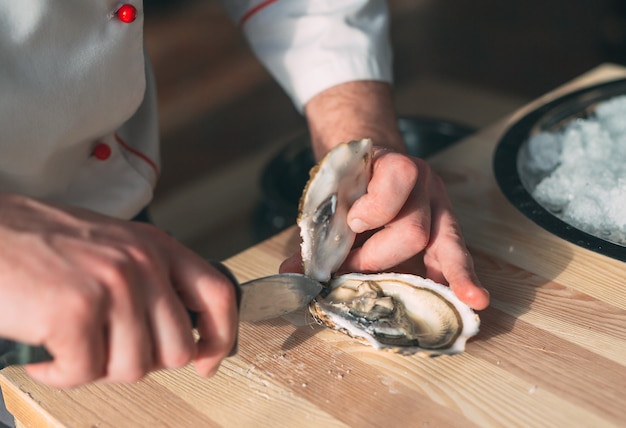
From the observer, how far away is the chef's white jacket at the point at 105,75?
29.8 inches

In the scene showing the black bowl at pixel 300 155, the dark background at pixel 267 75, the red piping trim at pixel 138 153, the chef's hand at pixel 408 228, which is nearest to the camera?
the chef's hand at pixel 408 228

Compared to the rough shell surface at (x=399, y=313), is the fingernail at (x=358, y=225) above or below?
above

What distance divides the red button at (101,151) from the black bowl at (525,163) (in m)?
0.48

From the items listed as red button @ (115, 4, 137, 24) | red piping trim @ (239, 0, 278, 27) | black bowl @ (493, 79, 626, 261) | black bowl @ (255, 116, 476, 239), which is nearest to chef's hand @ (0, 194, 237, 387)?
red button @ (115, 4, 137, 24)

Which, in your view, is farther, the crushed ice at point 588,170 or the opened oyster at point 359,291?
the crushed ice at point 588,170

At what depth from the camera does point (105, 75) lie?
2.68 feet

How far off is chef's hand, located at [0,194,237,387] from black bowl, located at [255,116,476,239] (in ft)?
2.63

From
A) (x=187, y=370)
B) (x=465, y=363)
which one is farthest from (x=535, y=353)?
(x=187, y=370)

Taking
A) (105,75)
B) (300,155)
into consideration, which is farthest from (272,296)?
(300,155)

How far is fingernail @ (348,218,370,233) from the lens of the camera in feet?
2.40

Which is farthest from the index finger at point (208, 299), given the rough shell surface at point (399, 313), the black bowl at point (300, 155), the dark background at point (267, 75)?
the dark background at point (267, 75)

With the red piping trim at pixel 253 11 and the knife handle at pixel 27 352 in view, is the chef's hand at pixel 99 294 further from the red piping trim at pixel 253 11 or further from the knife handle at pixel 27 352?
the red piping trim at pixel 253 11

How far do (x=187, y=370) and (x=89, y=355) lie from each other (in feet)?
0.62

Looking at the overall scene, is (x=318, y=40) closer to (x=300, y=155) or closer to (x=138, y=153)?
(x=138, y=153)
